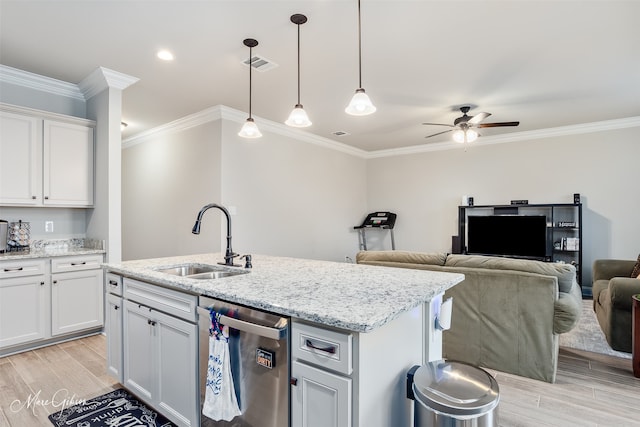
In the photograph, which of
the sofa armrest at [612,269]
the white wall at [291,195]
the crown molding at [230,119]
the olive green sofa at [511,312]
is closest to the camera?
the olive green sofa at [511,312]

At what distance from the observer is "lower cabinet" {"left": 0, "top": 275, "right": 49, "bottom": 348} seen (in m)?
2.95

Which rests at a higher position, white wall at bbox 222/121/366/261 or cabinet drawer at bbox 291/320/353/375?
white wall at bbox 222/121/366/261

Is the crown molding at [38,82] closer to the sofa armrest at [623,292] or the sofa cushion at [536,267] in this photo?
the sofa cushion at [536,267]

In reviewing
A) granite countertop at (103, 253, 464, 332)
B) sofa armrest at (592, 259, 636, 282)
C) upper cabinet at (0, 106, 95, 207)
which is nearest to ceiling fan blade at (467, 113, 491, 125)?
sofa armrest at (592, 259, 636, 282)

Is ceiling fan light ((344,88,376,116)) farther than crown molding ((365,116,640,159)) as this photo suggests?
No

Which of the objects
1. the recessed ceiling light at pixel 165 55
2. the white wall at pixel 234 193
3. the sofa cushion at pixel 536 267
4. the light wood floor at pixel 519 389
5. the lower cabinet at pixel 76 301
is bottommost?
the light wood floor at pixel 519 389

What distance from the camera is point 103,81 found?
3469 millimetres

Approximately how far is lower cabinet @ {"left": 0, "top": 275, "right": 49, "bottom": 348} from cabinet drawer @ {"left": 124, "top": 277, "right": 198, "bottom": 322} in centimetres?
157

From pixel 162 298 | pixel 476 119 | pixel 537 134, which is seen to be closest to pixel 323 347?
pixel 162 298

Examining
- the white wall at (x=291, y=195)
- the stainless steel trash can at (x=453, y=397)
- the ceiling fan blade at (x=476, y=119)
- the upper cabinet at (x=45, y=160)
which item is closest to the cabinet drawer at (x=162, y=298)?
the stainless steel trash can at (x=453, y=397)

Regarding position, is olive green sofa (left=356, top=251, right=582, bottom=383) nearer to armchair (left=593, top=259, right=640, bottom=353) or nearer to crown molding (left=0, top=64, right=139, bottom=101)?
armchair (left=593, top=259, right=640, bottom=353)

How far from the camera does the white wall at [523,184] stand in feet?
17.1

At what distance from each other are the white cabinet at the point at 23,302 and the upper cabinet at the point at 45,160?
681 millimetres

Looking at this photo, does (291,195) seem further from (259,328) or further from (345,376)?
(345,376)
